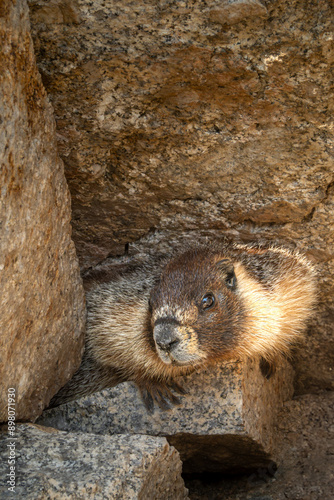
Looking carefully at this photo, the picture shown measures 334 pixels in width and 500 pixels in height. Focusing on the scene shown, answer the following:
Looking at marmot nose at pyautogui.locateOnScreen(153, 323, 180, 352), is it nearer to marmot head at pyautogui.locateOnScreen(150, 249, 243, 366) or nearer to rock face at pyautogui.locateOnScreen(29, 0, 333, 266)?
marmot head at pyautogui.locateOnScreen(150, 249, 243, 366)

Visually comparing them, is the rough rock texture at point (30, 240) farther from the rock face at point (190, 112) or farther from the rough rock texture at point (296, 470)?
the rough rock texture at point (296, 470)

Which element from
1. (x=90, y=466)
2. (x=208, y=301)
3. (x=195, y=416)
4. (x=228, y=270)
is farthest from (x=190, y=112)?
(x=90, y=466)

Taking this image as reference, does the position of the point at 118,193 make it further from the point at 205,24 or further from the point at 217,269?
the point at 205,24

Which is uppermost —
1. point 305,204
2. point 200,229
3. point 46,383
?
point 305,204

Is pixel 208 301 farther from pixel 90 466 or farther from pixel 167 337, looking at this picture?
pixel 90 466

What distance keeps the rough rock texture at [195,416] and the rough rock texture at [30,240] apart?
0.39 m

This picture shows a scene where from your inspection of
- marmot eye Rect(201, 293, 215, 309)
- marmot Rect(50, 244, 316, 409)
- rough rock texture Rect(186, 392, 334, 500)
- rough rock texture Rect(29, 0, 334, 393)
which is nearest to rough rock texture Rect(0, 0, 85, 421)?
rough rock texture Rect(29, 0, 334, 393)

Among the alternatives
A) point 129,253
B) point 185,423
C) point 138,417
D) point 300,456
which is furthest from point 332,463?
point 129,253

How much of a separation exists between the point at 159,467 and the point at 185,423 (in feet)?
2.50

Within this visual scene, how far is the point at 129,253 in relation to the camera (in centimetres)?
512

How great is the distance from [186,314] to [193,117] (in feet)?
5.18

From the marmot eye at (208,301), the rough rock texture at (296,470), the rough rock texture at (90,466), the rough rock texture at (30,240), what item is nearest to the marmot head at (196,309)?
the marmot eye at (208,301)

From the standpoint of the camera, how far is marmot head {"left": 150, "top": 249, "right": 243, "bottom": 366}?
Answer: 4031 mm

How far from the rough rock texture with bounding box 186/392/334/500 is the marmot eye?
186 centimetres
